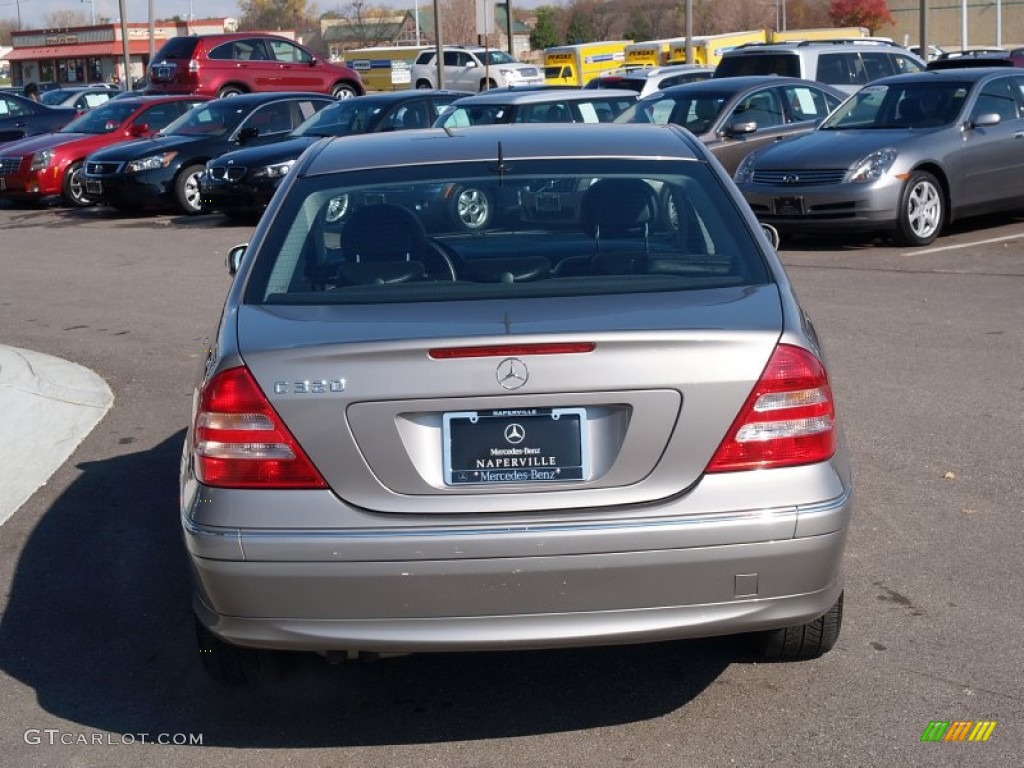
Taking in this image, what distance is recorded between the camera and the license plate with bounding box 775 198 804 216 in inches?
539

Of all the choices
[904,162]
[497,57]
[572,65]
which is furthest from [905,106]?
[497,57]

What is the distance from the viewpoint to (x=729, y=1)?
9050cm

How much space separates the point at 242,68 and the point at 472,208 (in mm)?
27422

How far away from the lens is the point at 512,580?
11.7ft

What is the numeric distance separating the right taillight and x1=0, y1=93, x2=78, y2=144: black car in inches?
936

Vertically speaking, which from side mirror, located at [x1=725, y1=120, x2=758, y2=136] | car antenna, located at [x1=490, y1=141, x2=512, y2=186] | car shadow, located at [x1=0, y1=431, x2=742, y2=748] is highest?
car antenna, located at [x1=490, y1=141, x2=512, y2=186]

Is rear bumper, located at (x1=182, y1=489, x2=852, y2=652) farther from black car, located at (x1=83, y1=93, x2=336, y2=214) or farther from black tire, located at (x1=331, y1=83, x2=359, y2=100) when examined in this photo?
black tire, located at (x1=331, y1=83, x2=359, y2=100)

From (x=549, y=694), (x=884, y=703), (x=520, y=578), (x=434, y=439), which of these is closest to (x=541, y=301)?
(x=434, y=439)

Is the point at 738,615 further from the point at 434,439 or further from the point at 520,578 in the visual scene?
the point at 434,439

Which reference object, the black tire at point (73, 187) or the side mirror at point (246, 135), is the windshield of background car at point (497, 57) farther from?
the side mirror at point (246, 135)

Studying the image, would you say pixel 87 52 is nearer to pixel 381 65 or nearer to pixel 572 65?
pixel 381 65

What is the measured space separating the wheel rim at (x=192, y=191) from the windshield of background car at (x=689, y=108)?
21.0 feet

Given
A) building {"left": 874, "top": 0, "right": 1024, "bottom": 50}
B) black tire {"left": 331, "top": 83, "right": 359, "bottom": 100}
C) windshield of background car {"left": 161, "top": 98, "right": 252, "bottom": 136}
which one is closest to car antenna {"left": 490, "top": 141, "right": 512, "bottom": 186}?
windshield of background car {"left": 161, "top": 98, "right": 252, "bottom": 136}

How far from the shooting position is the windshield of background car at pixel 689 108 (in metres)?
17.1
